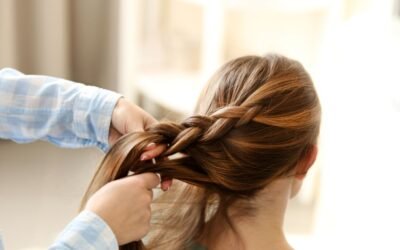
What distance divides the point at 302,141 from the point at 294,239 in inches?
24.3

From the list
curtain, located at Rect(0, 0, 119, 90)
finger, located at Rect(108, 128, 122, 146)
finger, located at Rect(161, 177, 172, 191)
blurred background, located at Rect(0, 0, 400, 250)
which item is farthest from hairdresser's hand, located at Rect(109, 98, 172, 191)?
curtain, located at Rect(0, 0, 119, 90)

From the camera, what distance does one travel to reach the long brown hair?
30.5 inches

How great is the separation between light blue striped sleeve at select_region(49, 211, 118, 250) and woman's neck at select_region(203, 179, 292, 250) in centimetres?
23

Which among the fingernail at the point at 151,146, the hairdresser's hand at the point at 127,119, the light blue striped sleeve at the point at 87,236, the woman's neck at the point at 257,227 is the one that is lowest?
the woman's neck at the point at 257,227

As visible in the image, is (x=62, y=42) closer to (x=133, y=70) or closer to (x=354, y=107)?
(x=133, y=70)

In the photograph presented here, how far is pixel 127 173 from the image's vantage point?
0.78 m

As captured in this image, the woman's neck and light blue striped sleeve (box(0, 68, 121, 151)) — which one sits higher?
light blue striped sleeve (box(0, 68, 121, 151))

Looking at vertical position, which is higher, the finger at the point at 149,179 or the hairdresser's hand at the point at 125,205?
the finger at the point at 149,179

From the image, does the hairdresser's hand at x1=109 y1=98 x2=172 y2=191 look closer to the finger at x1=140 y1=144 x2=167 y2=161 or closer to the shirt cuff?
the shirt cuff

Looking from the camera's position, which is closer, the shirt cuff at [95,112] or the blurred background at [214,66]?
the shirt cuff at [95,112]

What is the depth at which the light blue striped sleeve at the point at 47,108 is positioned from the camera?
0.97m

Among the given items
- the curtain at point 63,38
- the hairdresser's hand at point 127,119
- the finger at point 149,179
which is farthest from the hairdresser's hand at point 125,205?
the curtain at point 63,38

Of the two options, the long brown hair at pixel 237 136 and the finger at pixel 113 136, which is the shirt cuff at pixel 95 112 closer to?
the finger at pixel 113 136

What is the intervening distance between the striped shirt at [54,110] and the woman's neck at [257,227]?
239mm
